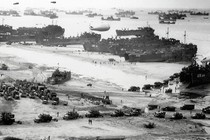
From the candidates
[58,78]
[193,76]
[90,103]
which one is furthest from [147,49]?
[90,103]

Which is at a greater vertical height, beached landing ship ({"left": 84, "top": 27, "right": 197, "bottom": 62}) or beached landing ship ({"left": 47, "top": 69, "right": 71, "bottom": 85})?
beached landing ship ({"left": 84, "top": 27, "right": 197, "bottom": 62})

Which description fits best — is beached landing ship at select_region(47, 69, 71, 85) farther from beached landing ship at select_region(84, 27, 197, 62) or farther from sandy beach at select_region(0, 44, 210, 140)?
beached landing ship at select_region(84, 27, 197, 62)

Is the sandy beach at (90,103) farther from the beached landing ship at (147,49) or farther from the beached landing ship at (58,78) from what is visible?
the beached landing ship at (147,49)

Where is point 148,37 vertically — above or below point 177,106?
above

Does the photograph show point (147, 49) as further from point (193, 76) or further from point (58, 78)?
point (58, 78)

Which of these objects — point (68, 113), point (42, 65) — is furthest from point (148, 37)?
point (68, 113)

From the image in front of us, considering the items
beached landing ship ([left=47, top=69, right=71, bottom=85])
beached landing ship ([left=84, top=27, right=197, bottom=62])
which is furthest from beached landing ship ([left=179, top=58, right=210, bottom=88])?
beached landing ship ([left=84, top=27, right=197, bottom=62])

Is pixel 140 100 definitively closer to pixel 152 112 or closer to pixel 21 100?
pixel 152 112

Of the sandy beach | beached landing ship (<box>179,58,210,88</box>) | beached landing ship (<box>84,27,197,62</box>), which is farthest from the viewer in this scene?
beached landing ship (<box>84,27,197,62</box>)
